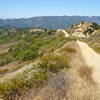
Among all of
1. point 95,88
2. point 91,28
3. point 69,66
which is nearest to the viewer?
point 95,88

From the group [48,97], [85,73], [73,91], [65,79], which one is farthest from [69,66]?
[48,97]

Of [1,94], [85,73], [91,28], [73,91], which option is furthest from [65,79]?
[91,28]

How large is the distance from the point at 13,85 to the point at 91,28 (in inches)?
4643

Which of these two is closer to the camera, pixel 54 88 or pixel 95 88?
pixel 54 88

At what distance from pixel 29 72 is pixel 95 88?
539 cm

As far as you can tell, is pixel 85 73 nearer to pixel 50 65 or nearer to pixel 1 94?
pixel 50 65

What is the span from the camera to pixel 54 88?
15945 mm

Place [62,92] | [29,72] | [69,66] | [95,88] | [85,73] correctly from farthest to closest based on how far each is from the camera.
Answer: [69,66] → [85,73] → [29,72] → [95,88] → [62,92]

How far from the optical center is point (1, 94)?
49.1 feet

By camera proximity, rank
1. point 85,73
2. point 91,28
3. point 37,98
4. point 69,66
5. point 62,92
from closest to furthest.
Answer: point 37,98
point 62,92
point 85,73
point 69,66
point 91,28

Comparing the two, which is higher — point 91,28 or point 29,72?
point 29,72

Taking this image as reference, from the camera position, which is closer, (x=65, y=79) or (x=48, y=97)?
(x=48, y=97)

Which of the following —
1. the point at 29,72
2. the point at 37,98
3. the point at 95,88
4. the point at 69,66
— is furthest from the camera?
the point at 69,66

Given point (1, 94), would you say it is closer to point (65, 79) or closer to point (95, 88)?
point (65, 79)
